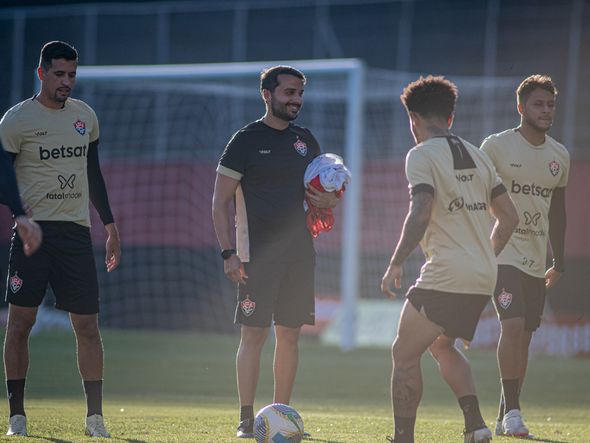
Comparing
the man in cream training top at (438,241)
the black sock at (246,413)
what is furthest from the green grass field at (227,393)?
the man in cream training top at (438,241)

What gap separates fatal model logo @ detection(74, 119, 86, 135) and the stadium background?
12.3m

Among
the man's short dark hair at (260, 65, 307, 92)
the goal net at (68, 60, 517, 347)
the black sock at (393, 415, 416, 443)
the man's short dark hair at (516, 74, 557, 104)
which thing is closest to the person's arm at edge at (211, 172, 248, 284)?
the man's short dark hair at (260, 65, 307, 92)

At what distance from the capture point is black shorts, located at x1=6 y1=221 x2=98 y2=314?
7.00 m

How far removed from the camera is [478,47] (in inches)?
917

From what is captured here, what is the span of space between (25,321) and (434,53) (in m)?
17.8

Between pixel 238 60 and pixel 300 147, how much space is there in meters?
17.3

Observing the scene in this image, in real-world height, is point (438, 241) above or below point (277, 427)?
above

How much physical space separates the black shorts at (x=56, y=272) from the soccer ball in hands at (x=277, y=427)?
1272 millimetres

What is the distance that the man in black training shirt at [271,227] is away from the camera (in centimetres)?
746

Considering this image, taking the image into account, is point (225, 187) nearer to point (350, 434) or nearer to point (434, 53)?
point (350, 434)

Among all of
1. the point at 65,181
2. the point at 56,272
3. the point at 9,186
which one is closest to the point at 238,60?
the point at 65,181

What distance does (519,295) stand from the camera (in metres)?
7.68

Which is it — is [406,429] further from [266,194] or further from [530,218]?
[530,218]

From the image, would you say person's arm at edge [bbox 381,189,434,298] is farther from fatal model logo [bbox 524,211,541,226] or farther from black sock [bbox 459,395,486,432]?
fatal model logo [bbox 524,211,541,226]
